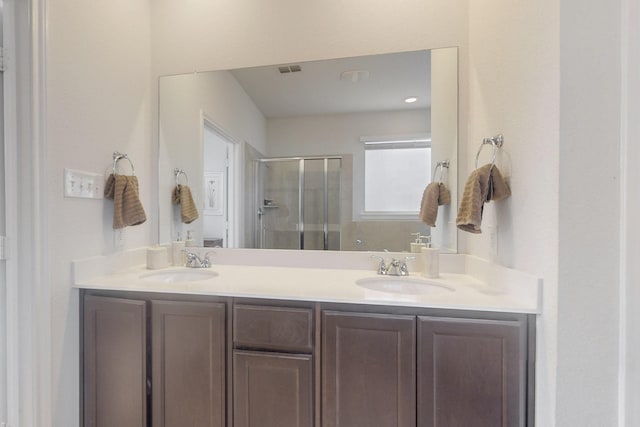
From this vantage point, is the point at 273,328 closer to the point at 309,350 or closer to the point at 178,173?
the point at 309,350

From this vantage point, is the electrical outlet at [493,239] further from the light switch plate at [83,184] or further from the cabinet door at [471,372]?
the light switch plate at [83,184]

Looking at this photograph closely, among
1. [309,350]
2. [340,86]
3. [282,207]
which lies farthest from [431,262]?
[340,86]

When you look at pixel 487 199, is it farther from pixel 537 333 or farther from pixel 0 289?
pixel 0 289

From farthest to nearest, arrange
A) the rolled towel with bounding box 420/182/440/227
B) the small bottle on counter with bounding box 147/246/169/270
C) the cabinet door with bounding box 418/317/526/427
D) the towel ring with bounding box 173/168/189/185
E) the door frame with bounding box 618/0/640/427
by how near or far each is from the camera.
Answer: the towel ring with bounding box 173/168/189/185 → the small bottle on counter with bounding box 147/246/169/270 → the rolled towel with bounding box 420/182/440/227 → the cabinet door with bounding box 418/317/526/427 → the door frame with bounding box 618/0/640/427

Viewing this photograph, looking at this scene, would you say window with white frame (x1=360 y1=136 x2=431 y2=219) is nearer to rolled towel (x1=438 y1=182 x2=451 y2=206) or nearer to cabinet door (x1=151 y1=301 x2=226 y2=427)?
rolled towel (x1=438 y1=182 x2=451 y2=206)

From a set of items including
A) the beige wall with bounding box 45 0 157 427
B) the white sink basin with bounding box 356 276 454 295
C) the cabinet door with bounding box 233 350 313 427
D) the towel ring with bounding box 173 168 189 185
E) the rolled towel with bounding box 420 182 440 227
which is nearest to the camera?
the cabinet door with bounding box 233 350 313 427

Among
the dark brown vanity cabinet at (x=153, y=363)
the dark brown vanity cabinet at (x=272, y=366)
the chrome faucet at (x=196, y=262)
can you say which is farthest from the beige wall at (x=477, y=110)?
the dark brown vanity cabinet at (x=272, y=366)

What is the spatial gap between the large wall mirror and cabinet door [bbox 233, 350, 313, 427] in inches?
27.4

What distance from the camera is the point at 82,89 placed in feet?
4.65

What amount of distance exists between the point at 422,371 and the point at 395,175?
100 centimetres

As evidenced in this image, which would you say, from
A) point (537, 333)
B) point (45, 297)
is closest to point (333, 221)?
point (537, 333)

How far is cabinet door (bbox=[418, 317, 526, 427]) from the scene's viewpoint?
103 centimetres

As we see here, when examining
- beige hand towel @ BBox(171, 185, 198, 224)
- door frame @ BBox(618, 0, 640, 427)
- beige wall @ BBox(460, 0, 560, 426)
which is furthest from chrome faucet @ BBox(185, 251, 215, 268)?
door frame @ BBox(618, 0, 640, 427)

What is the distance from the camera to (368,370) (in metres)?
1.13
